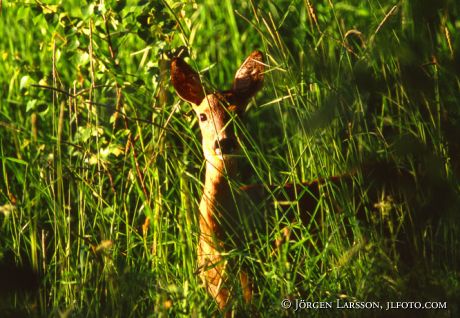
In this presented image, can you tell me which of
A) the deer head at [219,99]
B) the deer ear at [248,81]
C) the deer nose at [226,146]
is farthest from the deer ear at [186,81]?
the deer nose at [226,146]

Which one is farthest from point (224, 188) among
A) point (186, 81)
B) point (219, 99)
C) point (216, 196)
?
point (186, 81)

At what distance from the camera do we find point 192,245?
3.42 metres

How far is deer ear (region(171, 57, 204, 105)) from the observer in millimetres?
3898

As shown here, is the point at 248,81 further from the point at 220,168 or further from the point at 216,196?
the point at 216,196

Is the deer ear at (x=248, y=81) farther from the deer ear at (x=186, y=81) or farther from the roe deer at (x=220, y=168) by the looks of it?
the deer ear at (x=186, y=81)

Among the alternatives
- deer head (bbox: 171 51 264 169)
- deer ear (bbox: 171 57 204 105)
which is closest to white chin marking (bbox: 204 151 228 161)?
deer head (bbox: 171 51 264 169)

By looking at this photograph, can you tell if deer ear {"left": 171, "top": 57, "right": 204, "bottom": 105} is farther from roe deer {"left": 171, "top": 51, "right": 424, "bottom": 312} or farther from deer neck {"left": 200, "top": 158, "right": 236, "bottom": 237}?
deer neck {"left": 200, "top": 158, "right": 236, "bottom": 237}

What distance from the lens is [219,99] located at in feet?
12.6

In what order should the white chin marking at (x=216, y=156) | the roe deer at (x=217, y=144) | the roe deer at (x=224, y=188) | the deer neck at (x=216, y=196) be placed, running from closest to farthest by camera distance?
the roe deer at (x=224, y=188) → the roe deer at (x=217, y=144) → the deer neck at (x=216, y=196) → the white chin marking at (x=216, y=156)

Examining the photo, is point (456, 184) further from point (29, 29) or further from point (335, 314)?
point (29, 29)

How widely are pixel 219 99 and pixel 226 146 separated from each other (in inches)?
7.9

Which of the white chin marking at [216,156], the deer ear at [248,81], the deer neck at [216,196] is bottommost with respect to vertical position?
the deer neck at [216,196]

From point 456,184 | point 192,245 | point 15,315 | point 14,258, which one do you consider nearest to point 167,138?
point 192,245

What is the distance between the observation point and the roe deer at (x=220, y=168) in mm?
3416
